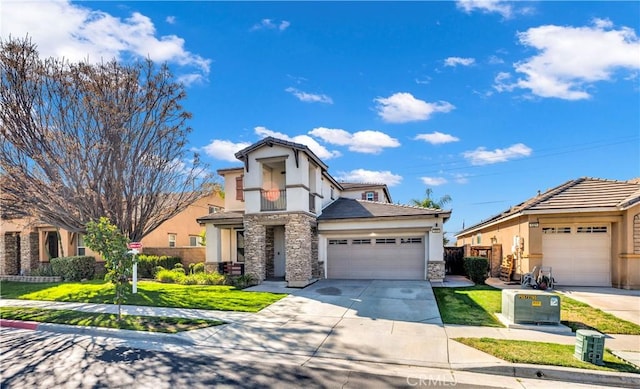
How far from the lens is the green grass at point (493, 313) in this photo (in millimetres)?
8336

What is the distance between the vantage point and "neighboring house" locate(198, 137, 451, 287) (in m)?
15.6

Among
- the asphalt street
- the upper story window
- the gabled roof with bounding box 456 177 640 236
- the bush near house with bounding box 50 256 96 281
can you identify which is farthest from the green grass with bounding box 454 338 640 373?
the bush near house with bounding box 50 256 96 281

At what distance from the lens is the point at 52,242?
2375 cm

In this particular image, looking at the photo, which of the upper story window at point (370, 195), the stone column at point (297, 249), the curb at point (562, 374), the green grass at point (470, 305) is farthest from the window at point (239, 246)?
the curb at point (562, 374)

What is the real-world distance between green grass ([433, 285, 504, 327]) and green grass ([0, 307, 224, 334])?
649cm

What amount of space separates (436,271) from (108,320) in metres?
13.0

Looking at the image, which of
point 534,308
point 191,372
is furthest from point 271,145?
point 534,308

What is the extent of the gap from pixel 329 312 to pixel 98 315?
22.6ft

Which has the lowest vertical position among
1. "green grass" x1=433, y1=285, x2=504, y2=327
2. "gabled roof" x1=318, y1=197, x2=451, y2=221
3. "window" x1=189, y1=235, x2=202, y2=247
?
"green grass" x1=433, y1=285, x2=504, y2=327

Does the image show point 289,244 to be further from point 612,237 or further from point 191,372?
point 612,237

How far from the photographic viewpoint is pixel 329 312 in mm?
9961

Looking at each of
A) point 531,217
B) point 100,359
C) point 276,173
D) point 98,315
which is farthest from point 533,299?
point 276,173

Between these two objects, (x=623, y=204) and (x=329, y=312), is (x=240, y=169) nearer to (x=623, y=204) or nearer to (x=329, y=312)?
(x=329, y=312)

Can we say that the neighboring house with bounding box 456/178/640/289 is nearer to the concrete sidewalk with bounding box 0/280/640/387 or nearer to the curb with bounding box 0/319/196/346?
the concrete sidewalk with bounding box 0/280/640/387
